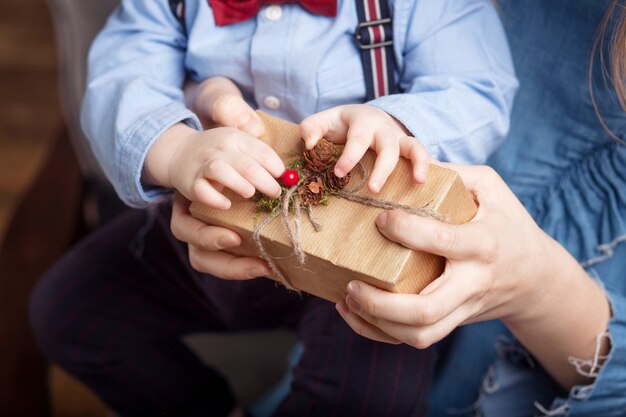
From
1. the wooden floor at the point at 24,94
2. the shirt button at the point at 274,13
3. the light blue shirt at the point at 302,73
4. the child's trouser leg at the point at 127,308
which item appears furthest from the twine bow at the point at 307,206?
the wooden floor at the point at 24,94

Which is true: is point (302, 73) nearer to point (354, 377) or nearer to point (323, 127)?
point (323, 127)

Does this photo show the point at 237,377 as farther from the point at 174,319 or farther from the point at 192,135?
the point at 192,135

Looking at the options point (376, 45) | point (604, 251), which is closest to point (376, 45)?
point (376, 45)

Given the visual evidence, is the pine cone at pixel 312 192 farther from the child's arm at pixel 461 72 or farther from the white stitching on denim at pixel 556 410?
the white stitching on denim at pixel 556 410

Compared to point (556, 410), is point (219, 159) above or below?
above

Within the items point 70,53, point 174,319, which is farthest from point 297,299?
point 70,53

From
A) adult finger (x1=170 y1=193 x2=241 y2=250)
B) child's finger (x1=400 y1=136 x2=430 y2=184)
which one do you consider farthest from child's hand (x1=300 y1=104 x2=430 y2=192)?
adult finger (x1=170 y1=193 x2=241 y2=250)
